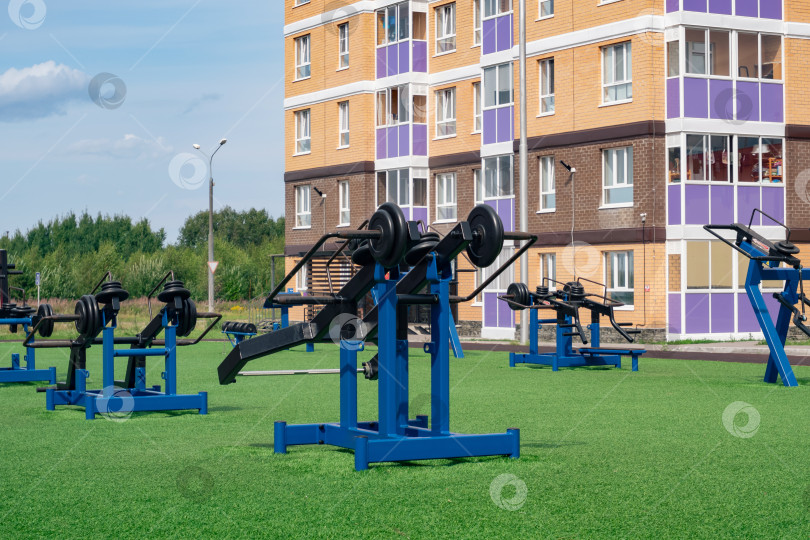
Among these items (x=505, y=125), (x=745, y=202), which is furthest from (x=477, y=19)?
(x=745, y=202)

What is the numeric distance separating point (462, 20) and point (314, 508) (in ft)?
105

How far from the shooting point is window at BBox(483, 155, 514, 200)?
3441cm

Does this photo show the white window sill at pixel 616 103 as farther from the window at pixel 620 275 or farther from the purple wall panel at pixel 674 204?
the window at pixel 620 275

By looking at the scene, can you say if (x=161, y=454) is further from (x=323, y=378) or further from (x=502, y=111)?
(x=502, y=111)

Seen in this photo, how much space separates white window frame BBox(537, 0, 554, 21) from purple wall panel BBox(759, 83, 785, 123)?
6.73 metres

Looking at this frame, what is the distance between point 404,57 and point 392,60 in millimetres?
669

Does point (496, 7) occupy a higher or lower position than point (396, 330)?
higher

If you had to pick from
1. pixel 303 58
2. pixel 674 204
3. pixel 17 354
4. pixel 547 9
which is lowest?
pixel 17 354

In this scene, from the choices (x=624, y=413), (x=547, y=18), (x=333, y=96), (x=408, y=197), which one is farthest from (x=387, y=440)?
(x=333, y=96)

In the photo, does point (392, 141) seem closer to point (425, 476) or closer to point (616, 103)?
point (616, 103)

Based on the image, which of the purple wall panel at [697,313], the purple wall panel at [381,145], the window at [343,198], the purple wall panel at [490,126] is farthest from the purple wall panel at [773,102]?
the window at [343,198]

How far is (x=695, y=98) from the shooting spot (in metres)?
29.6

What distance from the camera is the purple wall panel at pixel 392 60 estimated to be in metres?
38.4

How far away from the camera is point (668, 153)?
29500mm
